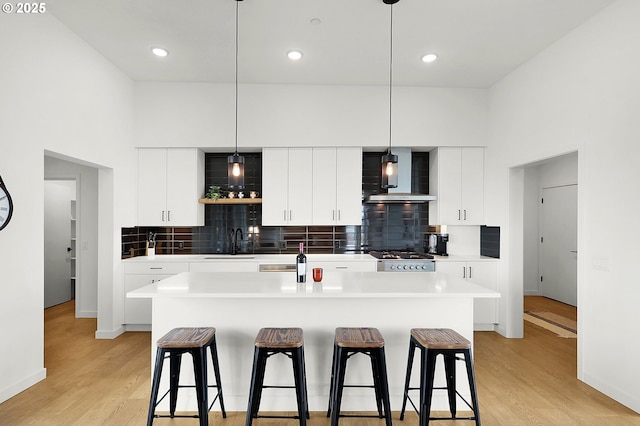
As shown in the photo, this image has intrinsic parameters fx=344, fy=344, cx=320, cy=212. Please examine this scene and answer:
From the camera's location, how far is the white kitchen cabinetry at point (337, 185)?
4543 millimetres

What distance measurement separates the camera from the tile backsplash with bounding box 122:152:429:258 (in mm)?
4891

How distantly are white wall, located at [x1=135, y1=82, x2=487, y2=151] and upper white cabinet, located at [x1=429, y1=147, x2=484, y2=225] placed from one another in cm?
18

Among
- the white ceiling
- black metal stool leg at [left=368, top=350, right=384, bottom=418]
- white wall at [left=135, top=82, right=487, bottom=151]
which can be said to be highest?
the white ceiling

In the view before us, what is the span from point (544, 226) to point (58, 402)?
288 inches

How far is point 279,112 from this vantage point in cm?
446

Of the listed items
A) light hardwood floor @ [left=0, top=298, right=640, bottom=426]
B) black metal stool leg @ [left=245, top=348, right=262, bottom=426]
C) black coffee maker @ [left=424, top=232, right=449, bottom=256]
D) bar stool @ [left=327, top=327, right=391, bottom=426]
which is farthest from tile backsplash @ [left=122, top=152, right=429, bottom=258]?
black metal stool leg @ [left=245, top=348, right=262, bottom=426]

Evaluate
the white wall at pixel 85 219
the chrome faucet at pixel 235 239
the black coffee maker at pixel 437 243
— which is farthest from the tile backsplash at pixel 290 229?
the white wall at pixel 85 219

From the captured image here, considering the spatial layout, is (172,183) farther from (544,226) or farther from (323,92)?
(544,226)

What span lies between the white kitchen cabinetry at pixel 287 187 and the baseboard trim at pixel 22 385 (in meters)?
2.61

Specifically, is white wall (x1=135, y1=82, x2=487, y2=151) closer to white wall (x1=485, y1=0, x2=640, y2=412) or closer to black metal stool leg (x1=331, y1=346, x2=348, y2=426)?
white wall (x1=485, y1=0, x2=640, y2=412)

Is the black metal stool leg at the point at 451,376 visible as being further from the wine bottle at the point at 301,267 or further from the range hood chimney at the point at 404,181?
the range hood chimney at the point at 404,181

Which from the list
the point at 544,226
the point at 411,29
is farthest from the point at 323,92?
the point at 544,226

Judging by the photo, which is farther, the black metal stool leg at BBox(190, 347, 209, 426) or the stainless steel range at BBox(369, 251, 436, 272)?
the stainless steel range at BBox(369, 251, 436, 272)

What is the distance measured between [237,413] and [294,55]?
11.0 ft
